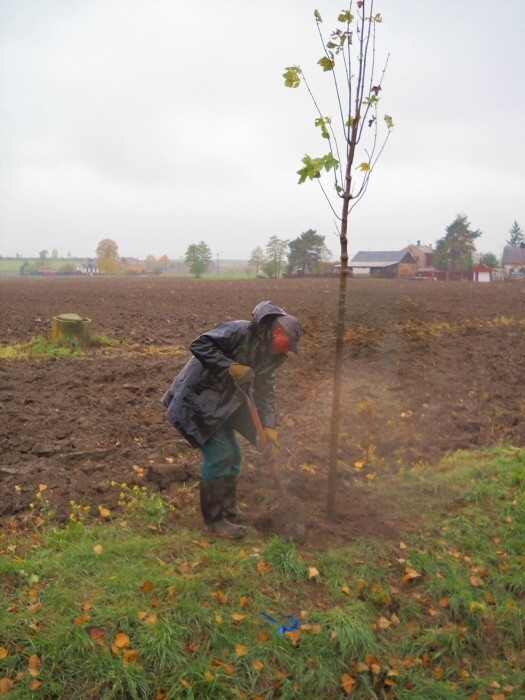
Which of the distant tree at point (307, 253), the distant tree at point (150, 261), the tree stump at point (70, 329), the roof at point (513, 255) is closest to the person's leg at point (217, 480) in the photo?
the tree stump at point (70, 329)

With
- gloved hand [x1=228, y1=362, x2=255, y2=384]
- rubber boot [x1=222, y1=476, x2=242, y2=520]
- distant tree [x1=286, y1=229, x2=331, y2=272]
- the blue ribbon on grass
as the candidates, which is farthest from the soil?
distant tree [x1=286, y1=229, x2=331, y2=272]

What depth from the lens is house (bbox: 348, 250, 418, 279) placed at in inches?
3270

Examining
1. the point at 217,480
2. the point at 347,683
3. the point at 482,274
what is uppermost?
the point at 482,274

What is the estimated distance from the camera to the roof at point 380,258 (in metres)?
88.2

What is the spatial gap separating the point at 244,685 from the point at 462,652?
1375mm

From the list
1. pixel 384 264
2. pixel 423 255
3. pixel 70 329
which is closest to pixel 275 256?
pixel 384 264

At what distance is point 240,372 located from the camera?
4.36 metres

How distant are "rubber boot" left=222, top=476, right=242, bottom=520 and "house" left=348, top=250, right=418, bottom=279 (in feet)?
243

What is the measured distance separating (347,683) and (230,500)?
164cm

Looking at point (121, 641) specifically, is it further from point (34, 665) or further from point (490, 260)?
point (490, 260)

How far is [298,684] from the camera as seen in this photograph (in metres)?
3.54

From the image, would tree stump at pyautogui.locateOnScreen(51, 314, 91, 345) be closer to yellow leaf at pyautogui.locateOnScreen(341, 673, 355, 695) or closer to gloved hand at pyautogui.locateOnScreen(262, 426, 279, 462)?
gloved hand at pyautogui.locateOnScreen(262, 426, 279, 462)

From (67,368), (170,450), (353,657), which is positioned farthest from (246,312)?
(353,657)

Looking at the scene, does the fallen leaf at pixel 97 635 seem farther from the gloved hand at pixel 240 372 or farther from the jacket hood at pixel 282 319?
the jacket hood at pixel 282 319
